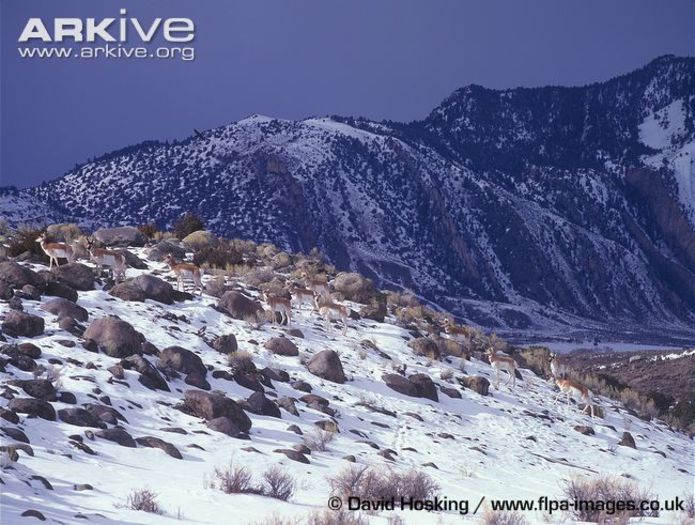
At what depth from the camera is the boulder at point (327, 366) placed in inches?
758

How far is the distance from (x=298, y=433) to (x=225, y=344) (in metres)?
4.23

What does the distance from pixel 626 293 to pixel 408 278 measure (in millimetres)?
38520

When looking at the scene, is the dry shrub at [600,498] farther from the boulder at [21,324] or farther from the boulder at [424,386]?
the boulder at [21,324]

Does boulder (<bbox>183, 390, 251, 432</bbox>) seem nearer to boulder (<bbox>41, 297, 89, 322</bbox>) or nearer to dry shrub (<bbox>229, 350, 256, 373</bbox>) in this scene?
dry shrub (<bbox>229, 350, 256, 373</bbox>)

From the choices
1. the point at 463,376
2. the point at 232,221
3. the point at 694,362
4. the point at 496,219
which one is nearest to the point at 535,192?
the point at 496,219

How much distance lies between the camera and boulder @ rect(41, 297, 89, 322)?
17984 millimetres

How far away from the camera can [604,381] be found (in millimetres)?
30453

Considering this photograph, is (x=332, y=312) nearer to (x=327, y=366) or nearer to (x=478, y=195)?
(x=327, y=366)

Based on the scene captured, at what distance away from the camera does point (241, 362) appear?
18.1 m

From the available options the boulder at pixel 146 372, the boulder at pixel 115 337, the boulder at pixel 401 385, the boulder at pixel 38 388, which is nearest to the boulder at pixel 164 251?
the boulder at pixel 401 385

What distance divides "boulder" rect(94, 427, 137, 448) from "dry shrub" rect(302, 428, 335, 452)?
9.83ft

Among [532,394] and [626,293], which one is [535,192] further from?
[532,394]

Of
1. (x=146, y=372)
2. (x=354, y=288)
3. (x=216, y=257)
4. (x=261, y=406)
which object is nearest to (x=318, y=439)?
(x=261, y=406)

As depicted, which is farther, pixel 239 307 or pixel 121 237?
pixel 121 237
